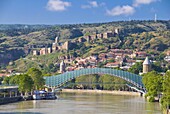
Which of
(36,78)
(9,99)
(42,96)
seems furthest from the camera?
(36,78)

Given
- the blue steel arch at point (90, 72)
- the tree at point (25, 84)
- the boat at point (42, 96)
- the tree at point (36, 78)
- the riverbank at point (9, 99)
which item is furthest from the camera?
the blue steel arch at point (90, 72)

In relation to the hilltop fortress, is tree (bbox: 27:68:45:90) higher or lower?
lower

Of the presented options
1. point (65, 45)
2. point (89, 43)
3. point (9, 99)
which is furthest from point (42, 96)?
point (89, 43)

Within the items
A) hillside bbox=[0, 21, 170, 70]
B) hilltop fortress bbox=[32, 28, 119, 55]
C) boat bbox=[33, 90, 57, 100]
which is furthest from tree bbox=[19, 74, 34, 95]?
hilltop fortress bbox=[32, 28, 119, 55]

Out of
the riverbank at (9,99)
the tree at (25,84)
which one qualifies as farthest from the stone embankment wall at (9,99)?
the tree at (25,84)

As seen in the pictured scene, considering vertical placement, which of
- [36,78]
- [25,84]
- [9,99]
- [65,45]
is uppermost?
[65,45]

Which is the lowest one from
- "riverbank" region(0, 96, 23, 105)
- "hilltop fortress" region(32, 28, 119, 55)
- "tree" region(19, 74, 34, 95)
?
"riverbank" region(0, 96, 23, 105)

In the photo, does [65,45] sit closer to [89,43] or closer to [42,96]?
[89,43]

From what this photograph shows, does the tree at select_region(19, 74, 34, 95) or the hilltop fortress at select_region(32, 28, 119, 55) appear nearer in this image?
the tree at select_region(19, 74, 34, 95)

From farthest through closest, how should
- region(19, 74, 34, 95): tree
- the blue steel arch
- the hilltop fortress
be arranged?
the hilltop fortress < the blue steel arch < region(19, 74, 34, 95): tree

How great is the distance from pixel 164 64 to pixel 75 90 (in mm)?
19672

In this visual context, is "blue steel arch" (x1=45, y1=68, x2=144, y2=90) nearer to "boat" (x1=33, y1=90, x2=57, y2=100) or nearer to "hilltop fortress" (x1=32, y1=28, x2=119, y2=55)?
"boat" (x1=33, y1=90, x2=57, y2=100)

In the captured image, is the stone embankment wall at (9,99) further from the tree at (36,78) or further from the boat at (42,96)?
the tree at (36,78)

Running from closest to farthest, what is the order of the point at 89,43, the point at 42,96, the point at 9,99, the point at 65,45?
the point at 9,99, the point at 42,96, the point at 65,45, the point at 89,43
